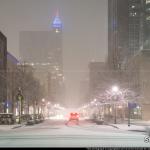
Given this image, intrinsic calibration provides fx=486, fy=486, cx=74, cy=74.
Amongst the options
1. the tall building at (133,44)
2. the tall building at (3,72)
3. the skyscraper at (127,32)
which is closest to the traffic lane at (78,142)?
the tall building at (133,44)

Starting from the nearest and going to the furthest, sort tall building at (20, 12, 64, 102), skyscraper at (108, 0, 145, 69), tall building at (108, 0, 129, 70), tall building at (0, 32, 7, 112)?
tall building at (20, 12, 64, 102), tall building at (0, 32, 7, 112), tall building at (108, 0, 129, 70), skyscraper at (108, 0, 145, 69)

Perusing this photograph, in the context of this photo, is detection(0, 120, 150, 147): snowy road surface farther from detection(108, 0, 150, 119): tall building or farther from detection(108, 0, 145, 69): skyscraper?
detection(108, 0, 145, 69): skyscraper

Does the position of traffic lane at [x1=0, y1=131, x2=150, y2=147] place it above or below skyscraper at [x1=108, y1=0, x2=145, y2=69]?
below

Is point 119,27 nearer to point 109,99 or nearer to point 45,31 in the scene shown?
point 109,99

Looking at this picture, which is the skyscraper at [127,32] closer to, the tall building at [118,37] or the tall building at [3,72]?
the tall building at [118,37]

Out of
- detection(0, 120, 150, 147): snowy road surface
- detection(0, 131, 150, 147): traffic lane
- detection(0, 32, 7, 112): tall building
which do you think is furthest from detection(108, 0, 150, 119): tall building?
detection(0, 131, 150, 147): traffic lane

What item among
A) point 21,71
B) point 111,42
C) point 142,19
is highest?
point 142,19

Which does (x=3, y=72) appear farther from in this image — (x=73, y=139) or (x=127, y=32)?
(x=127, y=32)

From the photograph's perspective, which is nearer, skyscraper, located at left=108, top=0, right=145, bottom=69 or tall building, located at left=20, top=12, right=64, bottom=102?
tall building, located at left=20, top=12, right=64, bottom=102

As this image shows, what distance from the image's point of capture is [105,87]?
80062 millimetres

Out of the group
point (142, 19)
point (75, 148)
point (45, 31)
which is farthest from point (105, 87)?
point (75, 148)

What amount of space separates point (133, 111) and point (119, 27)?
58.6 ft

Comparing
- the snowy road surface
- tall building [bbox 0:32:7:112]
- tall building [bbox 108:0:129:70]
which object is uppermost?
tall building [bbox 108:0:129:70]

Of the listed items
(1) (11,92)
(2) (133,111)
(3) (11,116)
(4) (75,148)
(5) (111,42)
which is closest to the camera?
(4) (75,148)
